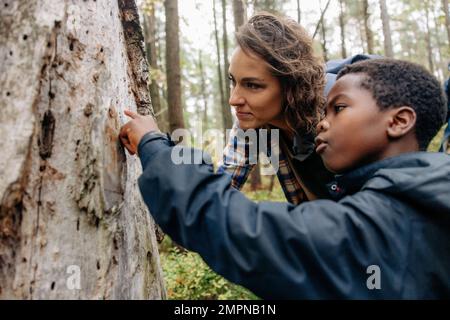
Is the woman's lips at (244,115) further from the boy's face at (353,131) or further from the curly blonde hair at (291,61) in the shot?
Answer: the boy's face at (353,131)

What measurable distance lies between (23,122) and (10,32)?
1.07ft

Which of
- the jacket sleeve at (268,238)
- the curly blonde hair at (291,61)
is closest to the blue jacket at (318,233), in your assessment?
the jacket sleeve at (268,238)

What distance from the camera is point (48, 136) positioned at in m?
1.31

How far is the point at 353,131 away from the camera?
1.54 meters

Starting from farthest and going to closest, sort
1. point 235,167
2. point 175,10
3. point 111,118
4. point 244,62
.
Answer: point 175,10 → point 235,167 → point 244,62 → point 111,118

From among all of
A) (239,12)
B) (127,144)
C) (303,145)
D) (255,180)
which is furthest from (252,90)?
(255,180)

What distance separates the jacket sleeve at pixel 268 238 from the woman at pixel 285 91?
131 cm

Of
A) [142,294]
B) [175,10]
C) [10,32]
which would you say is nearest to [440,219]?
[142,294]

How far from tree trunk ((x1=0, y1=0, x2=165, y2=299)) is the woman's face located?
40.6 inches

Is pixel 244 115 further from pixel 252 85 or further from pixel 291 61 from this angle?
pixel 291 61

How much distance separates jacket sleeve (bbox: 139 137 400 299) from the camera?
3.76ft

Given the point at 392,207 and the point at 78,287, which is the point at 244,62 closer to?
the point at 392,207

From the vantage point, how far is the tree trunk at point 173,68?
6789 millimetres

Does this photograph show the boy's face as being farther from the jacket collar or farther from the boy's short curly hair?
the jacket collar
